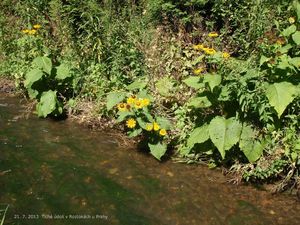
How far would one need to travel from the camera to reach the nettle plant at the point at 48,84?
658 cm

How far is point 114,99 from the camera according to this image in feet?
19.8

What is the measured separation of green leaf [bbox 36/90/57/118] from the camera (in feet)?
21.5

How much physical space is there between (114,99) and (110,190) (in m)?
1.50

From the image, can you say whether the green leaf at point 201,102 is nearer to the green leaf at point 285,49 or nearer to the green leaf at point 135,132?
the green leaf at point 135,132

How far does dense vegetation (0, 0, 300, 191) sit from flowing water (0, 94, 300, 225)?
0.97 feet

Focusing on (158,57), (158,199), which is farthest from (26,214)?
(158,57)

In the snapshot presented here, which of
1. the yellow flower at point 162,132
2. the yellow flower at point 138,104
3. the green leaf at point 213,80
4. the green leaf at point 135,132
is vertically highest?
the green leaf at point 213,80

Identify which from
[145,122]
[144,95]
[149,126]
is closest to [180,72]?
[144,95]

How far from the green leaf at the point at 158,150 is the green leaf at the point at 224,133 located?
0.73 meters

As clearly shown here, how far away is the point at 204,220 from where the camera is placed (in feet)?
14.8

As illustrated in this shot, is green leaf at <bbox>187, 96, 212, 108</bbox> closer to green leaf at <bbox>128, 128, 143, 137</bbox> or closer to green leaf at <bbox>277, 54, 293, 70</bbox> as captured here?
green leaf at <bbox>128, 128, 143, 137</bbox>

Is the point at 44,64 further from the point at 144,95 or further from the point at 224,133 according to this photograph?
the point at 224,133

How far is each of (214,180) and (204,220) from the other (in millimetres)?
864

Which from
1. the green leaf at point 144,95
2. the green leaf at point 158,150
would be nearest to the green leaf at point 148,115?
the green leaf at point 144,95
